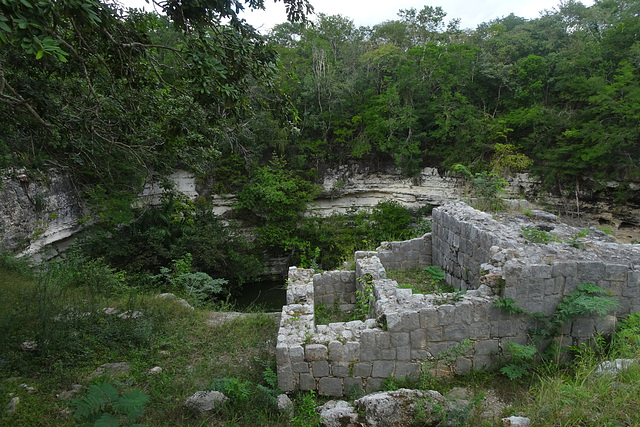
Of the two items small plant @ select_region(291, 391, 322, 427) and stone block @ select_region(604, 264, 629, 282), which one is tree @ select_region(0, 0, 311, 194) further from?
stone block @ select_region(604, 264, 629, 282)

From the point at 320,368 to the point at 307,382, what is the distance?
0.79ft

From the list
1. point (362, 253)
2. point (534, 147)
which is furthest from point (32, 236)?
point (534, 147)

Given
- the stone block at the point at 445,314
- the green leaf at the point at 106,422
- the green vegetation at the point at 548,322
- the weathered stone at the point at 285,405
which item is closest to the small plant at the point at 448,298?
the stone block at the point at 445,314

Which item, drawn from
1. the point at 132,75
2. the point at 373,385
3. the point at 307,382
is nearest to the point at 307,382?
the point at 307,382

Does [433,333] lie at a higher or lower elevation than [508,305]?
lower

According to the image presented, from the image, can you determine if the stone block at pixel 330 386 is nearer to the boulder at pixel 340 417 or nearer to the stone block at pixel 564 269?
the boulder at pixel 340 417

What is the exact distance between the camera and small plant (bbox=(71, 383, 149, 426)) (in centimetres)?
292

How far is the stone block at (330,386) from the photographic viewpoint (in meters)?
4.17

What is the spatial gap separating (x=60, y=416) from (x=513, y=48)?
2058 cm

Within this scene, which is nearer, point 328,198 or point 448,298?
point 448,298

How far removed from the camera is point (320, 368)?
4141 millimetres

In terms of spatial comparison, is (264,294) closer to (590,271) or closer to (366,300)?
(366,300)

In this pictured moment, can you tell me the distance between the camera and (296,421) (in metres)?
3.49

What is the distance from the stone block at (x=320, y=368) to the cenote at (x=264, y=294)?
8.16 meters
